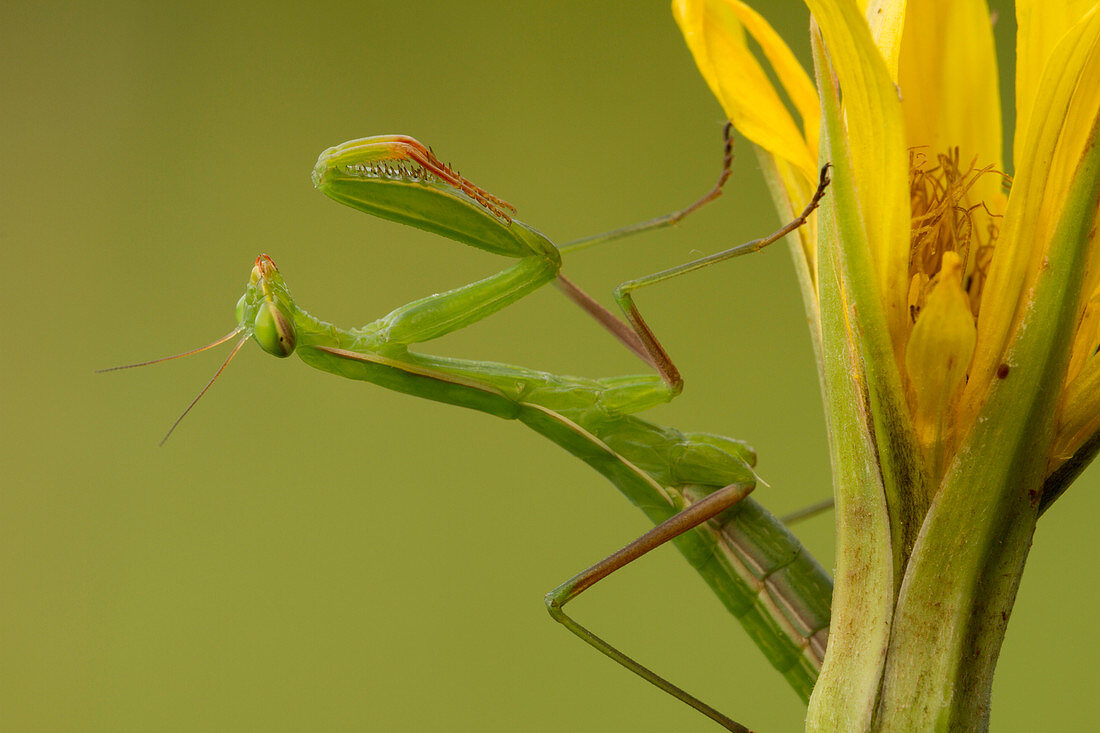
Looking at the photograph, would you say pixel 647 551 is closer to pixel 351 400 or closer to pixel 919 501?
pixel 919 501

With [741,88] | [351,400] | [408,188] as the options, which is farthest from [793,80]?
[351,400]

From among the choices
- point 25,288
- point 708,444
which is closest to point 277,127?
point 25,288

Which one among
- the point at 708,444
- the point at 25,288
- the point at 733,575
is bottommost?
the point at 733,575

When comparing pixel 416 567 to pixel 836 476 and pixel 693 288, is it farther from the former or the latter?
pixel 836 476

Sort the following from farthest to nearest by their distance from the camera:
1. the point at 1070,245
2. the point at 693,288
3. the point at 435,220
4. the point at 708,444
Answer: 1. the point at 693,288
2. the point at 708,444
3. the point at 435,220
4. the point at 1070,245

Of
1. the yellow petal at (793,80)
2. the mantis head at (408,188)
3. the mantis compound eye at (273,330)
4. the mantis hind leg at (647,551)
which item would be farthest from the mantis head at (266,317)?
the yellow petal at (793,80)

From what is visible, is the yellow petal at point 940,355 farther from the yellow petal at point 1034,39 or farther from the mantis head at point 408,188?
the mantis head at point 408,188
